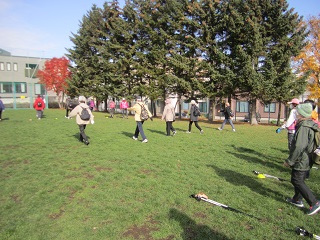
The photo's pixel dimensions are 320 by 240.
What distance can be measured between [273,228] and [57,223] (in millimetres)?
3321

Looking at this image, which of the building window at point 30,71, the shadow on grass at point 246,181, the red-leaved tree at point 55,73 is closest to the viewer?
the shadow on grass at point 246,181

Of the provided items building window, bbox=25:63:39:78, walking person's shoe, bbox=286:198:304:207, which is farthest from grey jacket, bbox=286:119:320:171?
building window, bbox=25:63:39:78

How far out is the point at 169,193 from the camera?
196 inches

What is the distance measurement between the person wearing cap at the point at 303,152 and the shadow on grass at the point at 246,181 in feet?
2.32

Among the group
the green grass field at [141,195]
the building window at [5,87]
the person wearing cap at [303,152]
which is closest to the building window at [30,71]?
the building window at [5,87]

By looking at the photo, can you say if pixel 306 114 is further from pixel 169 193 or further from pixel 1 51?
pixel 1 51

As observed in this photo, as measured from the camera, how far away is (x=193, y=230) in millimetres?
3689

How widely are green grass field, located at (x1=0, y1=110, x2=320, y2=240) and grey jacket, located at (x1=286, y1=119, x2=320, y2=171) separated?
0.86m

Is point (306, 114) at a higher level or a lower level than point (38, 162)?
higher

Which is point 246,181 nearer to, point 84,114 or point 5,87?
point 84,114

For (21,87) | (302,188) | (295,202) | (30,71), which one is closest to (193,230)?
(302,188)

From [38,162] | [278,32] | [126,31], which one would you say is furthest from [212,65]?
[38,162]

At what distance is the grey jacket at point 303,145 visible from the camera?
4113 mm

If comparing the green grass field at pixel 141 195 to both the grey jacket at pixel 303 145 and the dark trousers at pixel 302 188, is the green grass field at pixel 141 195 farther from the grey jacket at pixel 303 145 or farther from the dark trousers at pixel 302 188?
the grey jacket at pixel 303 145
